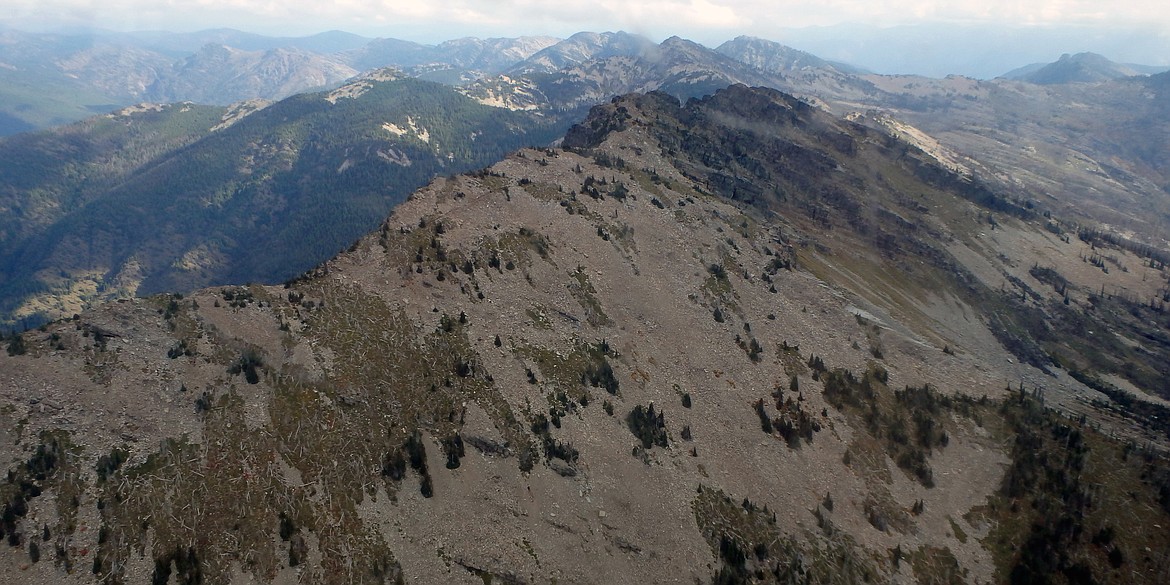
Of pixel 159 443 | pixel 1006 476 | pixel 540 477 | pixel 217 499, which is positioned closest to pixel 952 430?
pixel 1006 476

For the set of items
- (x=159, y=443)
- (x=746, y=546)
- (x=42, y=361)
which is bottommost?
(x=746, y=546)

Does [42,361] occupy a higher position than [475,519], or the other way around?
[42,361]

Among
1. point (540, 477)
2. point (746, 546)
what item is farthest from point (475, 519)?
point (746, 546)

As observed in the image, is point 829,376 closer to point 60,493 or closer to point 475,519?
point 475,519

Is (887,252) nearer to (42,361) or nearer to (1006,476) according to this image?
(1006,476)

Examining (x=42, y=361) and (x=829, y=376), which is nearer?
(x=42, y=361)

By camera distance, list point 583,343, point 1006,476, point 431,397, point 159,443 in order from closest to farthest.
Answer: point 159,443
point 431,397
point 1006,476
point 583,343

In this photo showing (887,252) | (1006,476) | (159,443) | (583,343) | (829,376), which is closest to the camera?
(159,443)
